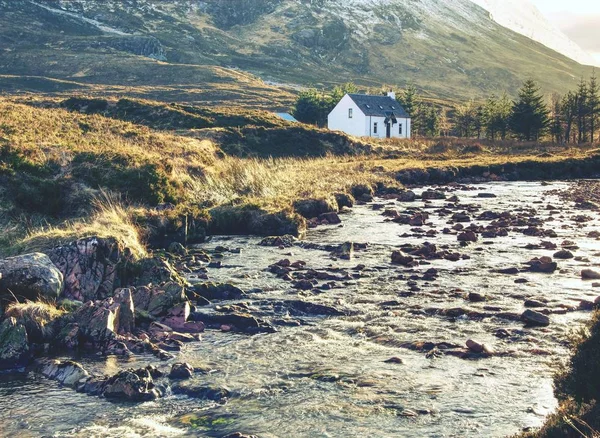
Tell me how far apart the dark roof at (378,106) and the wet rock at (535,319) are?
91163mm

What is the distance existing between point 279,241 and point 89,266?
407 inches

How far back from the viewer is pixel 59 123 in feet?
143

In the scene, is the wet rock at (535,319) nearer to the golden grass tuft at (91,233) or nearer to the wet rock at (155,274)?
the wet rock at (155,274)

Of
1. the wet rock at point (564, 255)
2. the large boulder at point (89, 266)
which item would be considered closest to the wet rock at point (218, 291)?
the large boulder at point (89, 266)

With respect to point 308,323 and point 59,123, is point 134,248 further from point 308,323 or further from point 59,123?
point 59,123

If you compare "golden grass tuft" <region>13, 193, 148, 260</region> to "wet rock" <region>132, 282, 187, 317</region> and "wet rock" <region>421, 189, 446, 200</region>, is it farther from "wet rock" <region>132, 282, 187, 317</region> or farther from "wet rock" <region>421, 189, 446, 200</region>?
"wet rock" <region>421, 189, 446, 200</region>

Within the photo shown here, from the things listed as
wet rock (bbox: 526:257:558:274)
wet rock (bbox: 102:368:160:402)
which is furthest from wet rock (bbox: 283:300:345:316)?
wet rock (bbox: 526:257:558:274)

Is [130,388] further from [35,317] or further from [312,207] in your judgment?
[312,207]

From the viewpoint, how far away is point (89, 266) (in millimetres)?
18250

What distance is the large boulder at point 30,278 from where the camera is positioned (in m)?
15.9

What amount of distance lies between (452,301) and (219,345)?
22.7ft

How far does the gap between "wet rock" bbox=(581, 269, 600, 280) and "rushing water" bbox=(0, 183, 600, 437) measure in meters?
0.42

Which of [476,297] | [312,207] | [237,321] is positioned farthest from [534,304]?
[312,207]

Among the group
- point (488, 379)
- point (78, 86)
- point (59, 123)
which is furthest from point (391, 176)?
point (78, 86)
